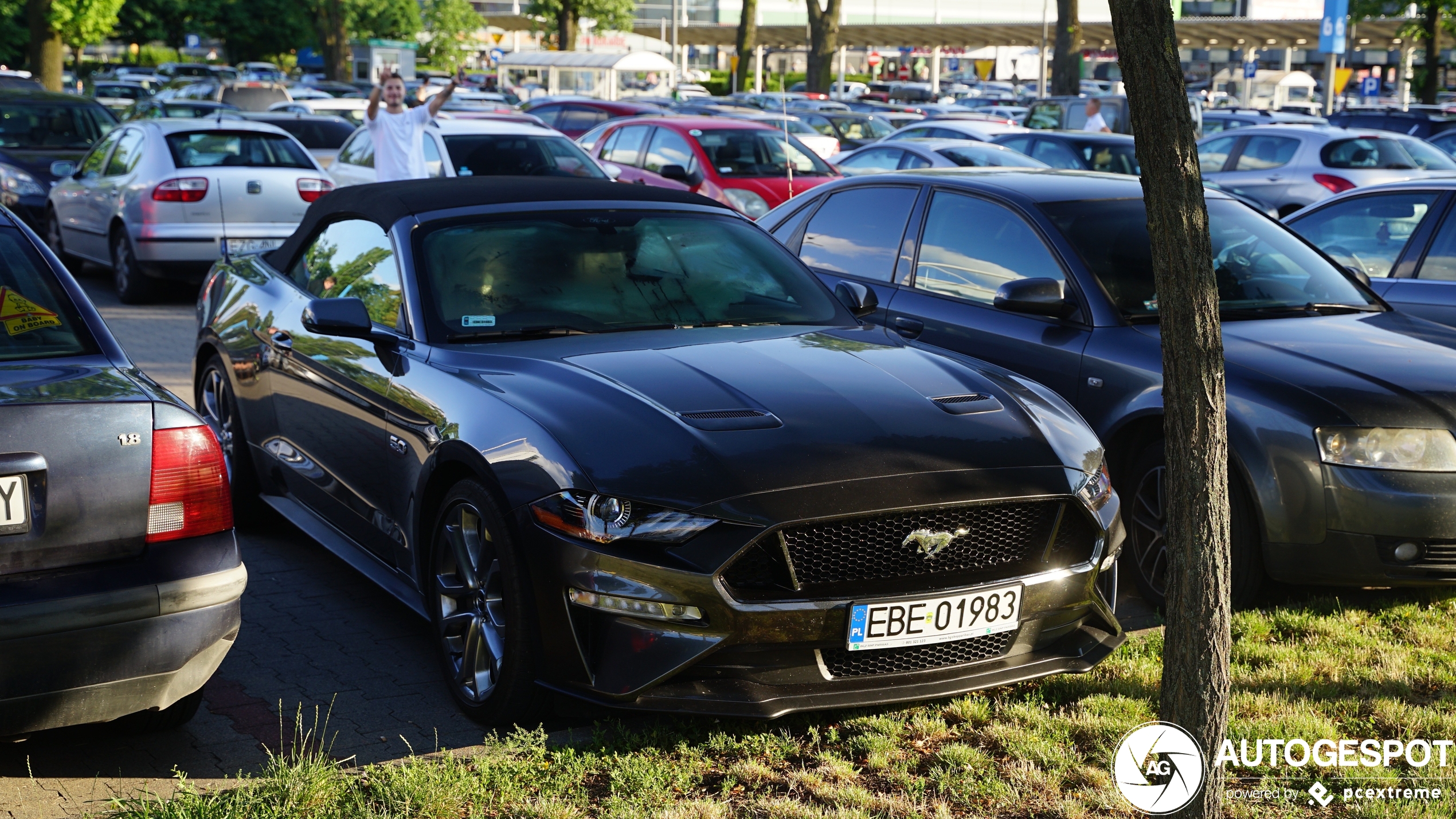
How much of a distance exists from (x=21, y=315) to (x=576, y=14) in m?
59.6

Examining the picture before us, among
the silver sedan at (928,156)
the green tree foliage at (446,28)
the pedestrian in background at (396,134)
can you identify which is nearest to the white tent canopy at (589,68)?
the green tree foliage at (446,28)

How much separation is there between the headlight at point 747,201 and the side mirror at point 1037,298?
29.8 feet

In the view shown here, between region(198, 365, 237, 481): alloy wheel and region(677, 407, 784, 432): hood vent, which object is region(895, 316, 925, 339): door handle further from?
region(198, 365, 237, 481): alloy wheel

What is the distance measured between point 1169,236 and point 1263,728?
1.56 meters

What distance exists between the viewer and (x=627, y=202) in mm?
5477

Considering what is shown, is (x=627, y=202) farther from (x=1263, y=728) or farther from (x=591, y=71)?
(x=591, y=71)

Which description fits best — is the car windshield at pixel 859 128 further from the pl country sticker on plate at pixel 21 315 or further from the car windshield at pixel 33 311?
the pl country sticker on plate at pixel 21 315

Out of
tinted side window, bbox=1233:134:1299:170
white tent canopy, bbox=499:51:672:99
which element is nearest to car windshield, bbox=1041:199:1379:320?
tinted side window, bbox=1233:134:1299:170

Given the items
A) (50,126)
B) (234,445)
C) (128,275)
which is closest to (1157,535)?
(234,445)

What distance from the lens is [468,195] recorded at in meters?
5.37

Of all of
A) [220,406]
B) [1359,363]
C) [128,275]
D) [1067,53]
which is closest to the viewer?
[1359,363]

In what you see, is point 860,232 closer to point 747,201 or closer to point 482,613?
point 482,613

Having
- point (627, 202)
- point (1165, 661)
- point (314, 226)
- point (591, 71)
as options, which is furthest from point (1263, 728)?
point (591, 71)

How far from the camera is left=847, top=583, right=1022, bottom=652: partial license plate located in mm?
3748
